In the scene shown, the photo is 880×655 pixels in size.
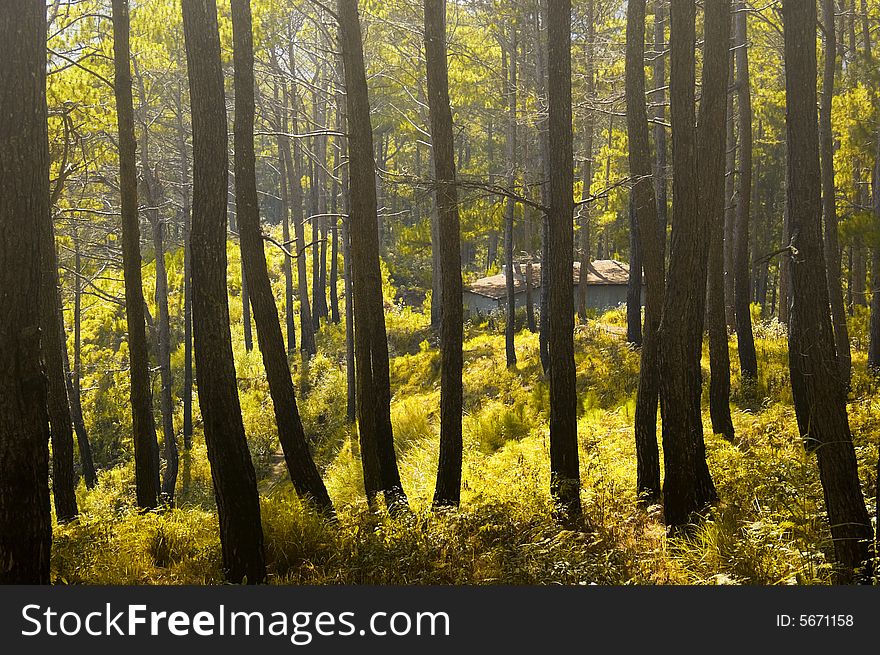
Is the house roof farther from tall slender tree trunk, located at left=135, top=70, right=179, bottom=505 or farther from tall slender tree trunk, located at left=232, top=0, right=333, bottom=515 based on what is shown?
tall slender tree trunk, located at left=232, top=0, right=333, bottom=515

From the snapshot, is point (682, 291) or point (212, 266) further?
point (682, 291)

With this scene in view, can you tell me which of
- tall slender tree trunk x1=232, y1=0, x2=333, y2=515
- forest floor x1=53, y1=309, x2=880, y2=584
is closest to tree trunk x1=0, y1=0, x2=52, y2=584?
forest floor x1=53, y1=309, x2=880, y2=584

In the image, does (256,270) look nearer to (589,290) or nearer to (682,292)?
(682,292)

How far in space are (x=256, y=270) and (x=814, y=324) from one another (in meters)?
5.64

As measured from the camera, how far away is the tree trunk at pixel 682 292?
763 cm

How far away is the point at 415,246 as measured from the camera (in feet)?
100

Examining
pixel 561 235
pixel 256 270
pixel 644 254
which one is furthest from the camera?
pixel 644 254

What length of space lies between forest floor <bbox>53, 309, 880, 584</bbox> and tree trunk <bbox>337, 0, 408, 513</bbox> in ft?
2.16

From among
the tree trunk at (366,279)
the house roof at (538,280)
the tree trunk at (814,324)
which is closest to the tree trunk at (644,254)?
the tree trunk at (366,279)

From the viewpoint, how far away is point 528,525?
8156 mm

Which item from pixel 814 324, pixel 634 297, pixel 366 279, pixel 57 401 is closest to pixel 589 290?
pixel 634 297

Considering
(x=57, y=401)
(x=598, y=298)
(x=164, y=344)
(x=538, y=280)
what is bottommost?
(x=57, y=401)

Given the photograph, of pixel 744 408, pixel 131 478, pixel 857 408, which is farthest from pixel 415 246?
pixel 857 408

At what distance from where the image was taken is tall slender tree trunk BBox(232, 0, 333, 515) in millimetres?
8820
